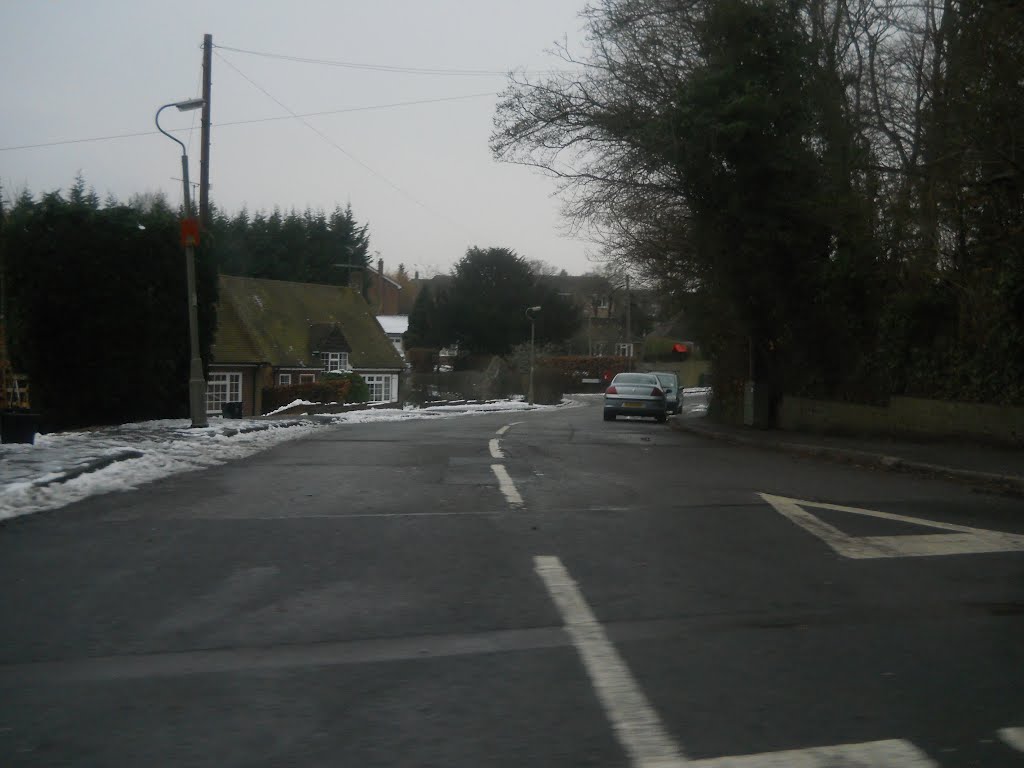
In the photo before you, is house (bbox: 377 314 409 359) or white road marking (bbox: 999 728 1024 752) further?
house (bbox: 377 314 409 359)

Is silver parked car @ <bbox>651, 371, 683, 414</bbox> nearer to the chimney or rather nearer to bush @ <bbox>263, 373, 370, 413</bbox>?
bush @ <bbox>263, 373, 370, 413</bbox>

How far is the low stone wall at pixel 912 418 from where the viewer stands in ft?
53.1

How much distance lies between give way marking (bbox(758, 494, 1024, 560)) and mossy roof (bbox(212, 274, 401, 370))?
44.5m

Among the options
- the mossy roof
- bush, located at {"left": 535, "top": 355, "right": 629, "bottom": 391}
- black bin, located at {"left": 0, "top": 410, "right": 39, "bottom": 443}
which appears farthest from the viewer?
bush, located at {"left": 535, "top": 355, "right": 629, "bottom": 391}

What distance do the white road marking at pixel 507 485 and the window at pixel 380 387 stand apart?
165 feet

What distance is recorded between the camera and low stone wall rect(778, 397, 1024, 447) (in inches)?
637

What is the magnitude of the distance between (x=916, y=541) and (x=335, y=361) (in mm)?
54417

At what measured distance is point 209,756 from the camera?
12.2 feet

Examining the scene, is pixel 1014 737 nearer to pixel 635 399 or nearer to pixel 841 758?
pixel 841 758

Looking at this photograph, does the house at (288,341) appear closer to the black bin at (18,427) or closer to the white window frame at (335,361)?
the white window frame at (335,361)

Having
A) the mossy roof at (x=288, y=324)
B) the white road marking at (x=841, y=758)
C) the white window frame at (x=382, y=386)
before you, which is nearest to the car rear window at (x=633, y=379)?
the mossy roof at (x=288, y=324)

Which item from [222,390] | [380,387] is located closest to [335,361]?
[380,387]

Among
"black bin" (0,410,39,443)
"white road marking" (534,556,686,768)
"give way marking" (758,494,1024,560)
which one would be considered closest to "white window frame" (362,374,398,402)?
"black bin" (0,410,39,443)

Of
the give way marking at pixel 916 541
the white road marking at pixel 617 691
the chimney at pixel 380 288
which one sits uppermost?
the chimney at pixel 380 288
